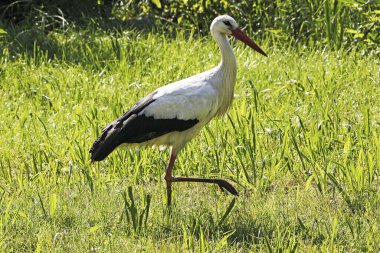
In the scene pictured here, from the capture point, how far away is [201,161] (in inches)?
241

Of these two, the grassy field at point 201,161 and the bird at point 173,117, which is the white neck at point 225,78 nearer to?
the bird at point 173,117

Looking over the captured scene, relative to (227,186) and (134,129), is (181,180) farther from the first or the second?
(134,129)

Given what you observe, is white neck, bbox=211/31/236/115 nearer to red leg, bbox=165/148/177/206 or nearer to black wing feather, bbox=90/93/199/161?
black wing feather, bbox=90/93/199/161

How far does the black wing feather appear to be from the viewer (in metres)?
5.44

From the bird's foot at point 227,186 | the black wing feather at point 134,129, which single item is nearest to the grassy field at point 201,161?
the bird's foot at point 227,186

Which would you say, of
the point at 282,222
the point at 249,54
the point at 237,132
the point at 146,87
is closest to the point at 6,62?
the point at 146,87

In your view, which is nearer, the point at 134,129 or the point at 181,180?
the point at 134,129

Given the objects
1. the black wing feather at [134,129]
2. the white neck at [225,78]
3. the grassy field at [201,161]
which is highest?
the white neck at [225,78]

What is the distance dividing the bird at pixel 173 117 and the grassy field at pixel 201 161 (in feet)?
0.81

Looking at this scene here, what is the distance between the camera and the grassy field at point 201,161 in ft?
16.2

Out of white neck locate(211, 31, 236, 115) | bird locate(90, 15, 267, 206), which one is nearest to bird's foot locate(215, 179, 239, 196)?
bird locate(90, 15, 267, 206)

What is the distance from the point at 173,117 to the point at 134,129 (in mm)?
256

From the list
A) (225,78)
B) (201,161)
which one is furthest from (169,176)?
(225,78)

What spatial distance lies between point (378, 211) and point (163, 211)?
1.22 m
